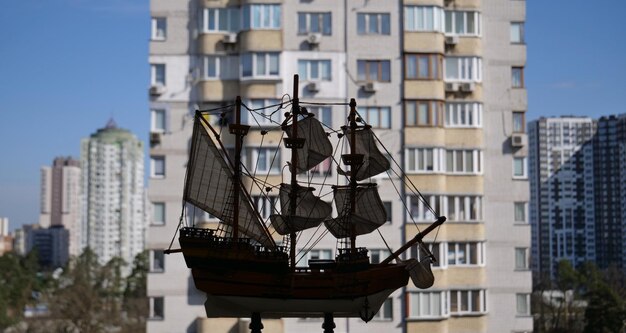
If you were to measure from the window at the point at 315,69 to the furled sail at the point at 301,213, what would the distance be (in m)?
11.7

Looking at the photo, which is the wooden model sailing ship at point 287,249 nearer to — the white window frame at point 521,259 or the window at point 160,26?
the window at point 160,26

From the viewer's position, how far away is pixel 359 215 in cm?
1659

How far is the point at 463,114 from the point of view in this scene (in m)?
28.8

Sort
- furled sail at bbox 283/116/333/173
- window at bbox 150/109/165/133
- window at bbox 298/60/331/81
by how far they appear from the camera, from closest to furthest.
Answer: furled sail at bbox 283/116/333/173, window at bbox 298/60/331/81, window at bbox 150/109/165/133

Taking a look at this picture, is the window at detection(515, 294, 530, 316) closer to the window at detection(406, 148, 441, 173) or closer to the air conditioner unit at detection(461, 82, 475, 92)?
the window at detection(406, 148, 441, 173)

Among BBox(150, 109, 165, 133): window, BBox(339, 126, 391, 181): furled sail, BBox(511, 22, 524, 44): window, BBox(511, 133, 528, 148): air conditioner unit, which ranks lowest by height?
BBox(339, 126, 391, 181): furled sail

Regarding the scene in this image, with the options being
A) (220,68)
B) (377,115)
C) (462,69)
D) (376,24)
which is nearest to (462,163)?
(462,69)

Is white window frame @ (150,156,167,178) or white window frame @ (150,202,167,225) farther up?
white window frame @ (150,156,167,178)

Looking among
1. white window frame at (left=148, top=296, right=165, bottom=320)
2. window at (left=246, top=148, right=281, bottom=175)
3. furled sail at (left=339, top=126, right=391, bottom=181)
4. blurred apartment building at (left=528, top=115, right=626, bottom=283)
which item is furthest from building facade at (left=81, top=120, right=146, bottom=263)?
furled sail at (left=339, top=126, right=391, bottom=181)

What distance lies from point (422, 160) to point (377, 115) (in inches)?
65.3

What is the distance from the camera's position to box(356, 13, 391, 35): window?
28281 millimetres

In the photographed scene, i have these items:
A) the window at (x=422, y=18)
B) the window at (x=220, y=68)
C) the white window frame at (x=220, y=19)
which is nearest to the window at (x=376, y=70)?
the window at (x=422, y=18)

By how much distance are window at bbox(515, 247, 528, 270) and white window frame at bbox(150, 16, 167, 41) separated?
35.9 feet

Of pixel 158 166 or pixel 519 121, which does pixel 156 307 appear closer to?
pixel 158 166
